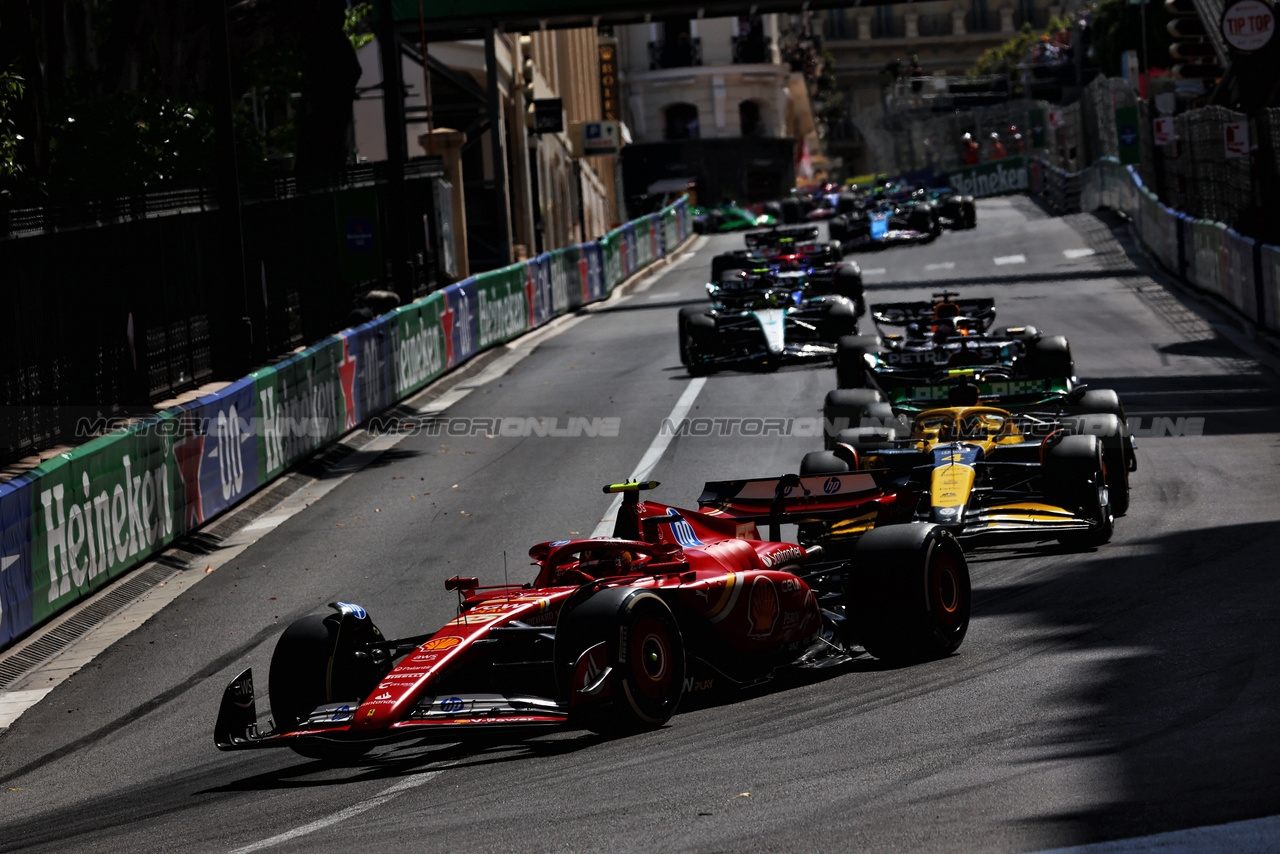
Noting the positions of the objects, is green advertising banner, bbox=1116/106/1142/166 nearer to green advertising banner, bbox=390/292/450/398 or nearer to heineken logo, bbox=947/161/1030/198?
heineken logo, bbox=947/161/1030/198

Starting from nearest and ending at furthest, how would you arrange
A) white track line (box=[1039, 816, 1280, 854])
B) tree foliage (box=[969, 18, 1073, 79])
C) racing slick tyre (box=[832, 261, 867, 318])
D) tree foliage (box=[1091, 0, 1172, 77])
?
white track line (box=[1039, 816, 1280, 854]) → racing slick tyre (box=[832, 261, 867, 318]) → tree foliage (box=[1091, 0, 1172, 77]) → tree foliage (box=[969, 18, 1073, 79])

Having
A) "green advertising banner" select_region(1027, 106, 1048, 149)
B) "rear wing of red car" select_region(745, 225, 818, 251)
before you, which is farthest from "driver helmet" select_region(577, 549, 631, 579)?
"green advertising banner" select_region(1027, 106, 1048, 149)

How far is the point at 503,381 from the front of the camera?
875 inches

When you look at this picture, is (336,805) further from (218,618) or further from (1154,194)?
(1154,194)

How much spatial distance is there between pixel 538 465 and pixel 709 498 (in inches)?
234

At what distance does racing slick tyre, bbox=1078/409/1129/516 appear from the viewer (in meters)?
11.4

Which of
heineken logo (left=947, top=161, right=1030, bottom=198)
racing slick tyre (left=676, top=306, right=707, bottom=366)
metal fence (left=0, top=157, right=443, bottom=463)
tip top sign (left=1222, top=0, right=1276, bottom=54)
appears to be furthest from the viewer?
heineken logo (left=947, top=161, right=1030, bottom=198)

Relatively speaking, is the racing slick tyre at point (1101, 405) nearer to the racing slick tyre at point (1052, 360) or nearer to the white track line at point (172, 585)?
the racing slick tyre at point (1052, 360)

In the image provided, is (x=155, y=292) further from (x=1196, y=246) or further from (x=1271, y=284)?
(x=1196, y=246)

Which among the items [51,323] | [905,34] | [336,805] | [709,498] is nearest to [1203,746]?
[336,805]

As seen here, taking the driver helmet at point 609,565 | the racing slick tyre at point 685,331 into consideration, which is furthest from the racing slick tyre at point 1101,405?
the racing slick tyre at point 685,331

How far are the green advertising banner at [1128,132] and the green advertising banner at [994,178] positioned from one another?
1937 centimetres

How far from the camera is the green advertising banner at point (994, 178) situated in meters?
61.0

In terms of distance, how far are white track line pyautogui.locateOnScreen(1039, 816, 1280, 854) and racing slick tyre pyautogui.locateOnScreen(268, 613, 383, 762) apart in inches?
133
